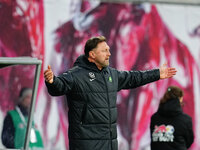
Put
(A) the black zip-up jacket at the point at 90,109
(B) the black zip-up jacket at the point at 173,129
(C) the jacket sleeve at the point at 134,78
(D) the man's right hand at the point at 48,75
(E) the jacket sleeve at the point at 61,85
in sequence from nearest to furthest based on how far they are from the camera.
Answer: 1. (D) the man's right hand at the point at 48,75
2. (E) the jacket sleeve at the point at 61,85
3. (A) the black zip-up jacket at the point at 90,109
4. (C) the jacket sleeve at the point at 134,78
5. (B) the black zip-up jacket at the point at 173,129

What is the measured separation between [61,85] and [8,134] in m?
0.68

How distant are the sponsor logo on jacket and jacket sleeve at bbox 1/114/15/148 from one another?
6.89ft

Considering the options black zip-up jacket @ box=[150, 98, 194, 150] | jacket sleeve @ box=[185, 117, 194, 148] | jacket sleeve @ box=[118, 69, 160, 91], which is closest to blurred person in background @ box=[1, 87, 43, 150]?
jacket sleeve @ box=[118, 69, 160, 91]

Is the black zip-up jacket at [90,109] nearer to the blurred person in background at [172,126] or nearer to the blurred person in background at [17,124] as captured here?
the blurred person in background at [17,124]

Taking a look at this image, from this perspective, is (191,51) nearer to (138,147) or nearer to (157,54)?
(157,54)

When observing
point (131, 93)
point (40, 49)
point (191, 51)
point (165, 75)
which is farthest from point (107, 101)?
point (191, 51)

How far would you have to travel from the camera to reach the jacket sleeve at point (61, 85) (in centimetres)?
513

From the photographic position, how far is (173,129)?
6.85 metres

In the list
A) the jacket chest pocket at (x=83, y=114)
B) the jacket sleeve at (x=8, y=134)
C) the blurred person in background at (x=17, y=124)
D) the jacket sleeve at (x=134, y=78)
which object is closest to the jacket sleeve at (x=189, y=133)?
the jacket sleeve at (x=134, y=78)

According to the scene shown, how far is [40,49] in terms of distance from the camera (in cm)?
970

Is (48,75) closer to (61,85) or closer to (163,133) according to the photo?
(61,85)

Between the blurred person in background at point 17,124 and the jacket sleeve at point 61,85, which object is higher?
the jacket sleeve at point 61,85

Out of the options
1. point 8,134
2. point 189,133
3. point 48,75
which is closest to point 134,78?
point 48,75

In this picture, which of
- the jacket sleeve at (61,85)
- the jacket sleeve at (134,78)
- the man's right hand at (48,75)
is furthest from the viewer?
the jacket sleeve at (134,78)
